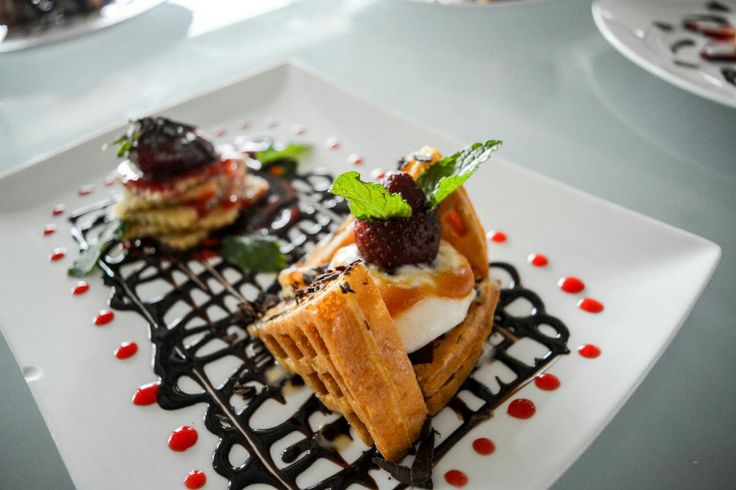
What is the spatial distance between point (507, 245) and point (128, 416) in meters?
1.75

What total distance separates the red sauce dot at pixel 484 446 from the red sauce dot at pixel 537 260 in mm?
962

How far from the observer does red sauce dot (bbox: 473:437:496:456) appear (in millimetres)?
1887

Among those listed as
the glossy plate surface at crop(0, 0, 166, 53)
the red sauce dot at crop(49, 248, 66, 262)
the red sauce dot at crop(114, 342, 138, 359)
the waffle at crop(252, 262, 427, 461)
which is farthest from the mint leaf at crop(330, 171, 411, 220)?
the glossy plate surface at crop(0, 0, 166, 53)

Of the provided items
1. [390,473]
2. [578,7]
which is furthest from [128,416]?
[578,7]

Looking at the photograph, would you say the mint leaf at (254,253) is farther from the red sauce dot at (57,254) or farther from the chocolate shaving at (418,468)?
the chocolate shaving at (418,468)

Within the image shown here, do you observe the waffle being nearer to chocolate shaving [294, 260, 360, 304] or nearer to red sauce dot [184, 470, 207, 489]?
chocolate shaving [294, 260, 360, 304]

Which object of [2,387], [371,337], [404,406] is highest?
[371,337]

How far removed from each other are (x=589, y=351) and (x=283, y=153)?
6.94 feet

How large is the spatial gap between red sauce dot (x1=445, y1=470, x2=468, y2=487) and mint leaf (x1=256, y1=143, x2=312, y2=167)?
224 cm

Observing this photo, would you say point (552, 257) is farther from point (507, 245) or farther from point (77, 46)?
point (77, 46)

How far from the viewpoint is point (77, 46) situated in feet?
17.6

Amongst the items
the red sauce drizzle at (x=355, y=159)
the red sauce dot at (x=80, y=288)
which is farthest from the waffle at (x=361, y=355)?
the red sauce drizzle at (x=355, y=159)

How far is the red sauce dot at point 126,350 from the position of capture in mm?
2453

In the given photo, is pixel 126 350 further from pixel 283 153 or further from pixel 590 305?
pixel 590 305
